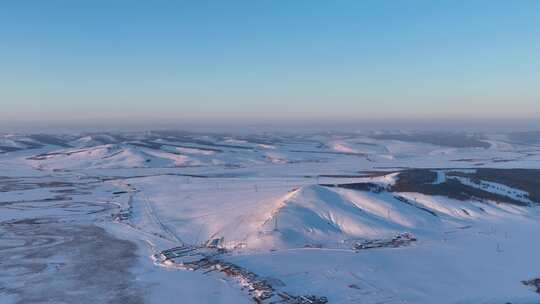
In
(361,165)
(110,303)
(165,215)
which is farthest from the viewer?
(361,165)

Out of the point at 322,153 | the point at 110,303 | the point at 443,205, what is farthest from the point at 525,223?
the point at 322,153

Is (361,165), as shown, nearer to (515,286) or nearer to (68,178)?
(68,178)

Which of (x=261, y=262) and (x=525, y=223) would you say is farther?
(x=525, y=223)

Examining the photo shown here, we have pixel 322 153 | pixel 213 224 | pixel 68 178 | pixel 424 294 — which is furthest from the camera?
pixel 322 153

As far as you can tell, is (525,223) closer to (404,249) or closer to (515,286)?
(404,249)

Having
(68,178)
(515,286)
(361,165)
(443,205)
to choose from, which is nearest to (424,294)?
(515,286)

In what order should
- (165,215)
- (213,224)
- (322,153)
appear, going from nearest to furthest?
(213,224) → (165,215) → (322,153)
